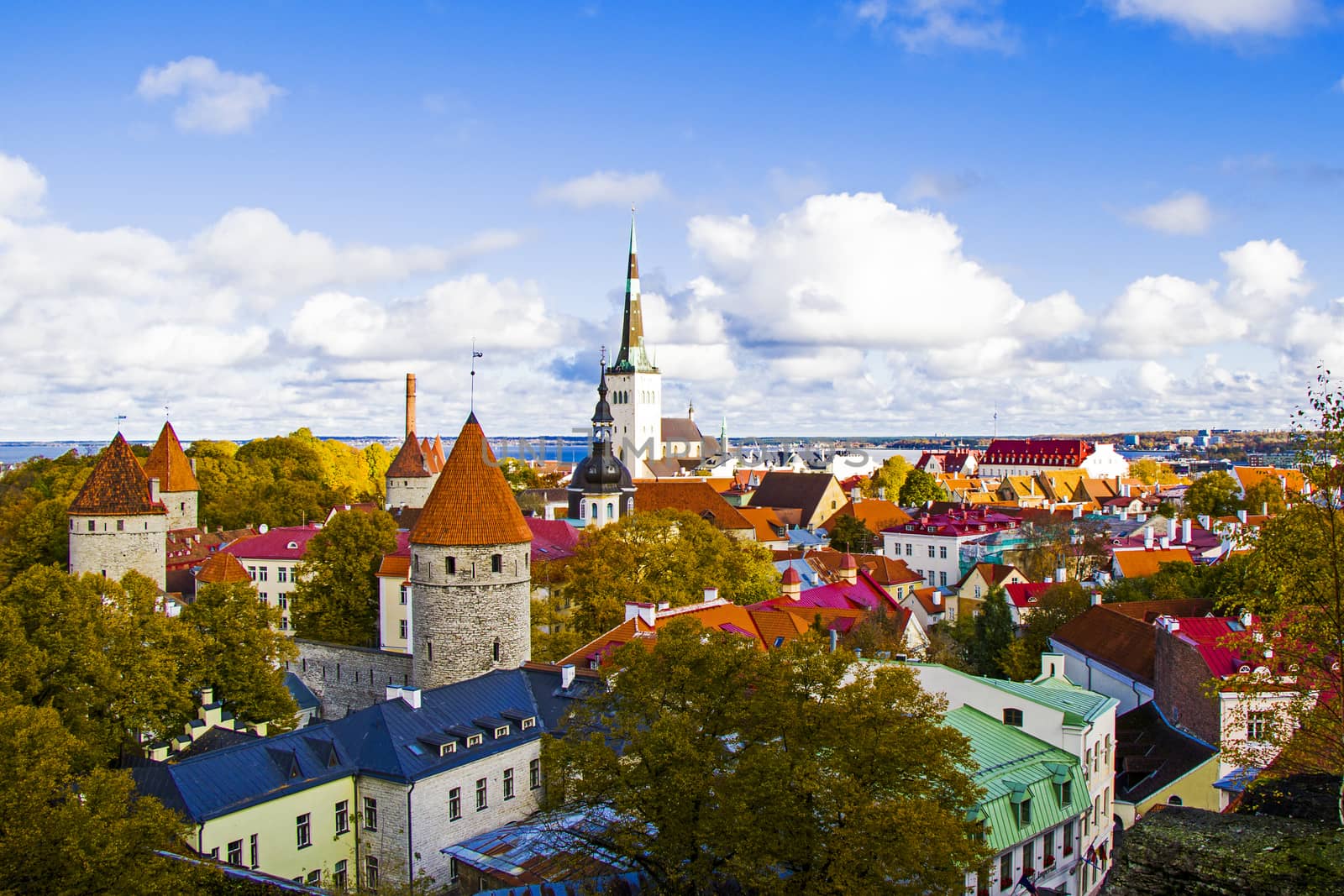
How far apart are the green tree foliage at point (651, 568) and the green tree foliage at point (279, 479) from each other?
119 ft

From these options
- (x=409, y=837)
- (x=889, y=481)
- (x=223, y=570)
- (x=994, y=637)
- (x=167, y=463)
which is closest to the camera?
(x=409, y=837)

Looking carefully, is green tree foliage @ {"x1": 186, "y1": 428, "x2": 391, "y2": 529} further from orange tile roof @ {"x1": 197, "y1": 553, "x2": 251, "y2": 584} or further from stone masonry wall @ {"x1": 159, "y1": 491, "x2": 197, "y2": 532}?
orange tile roof @ {"x1": 197, "y1": 553, "x2": 251, "y2": 584}

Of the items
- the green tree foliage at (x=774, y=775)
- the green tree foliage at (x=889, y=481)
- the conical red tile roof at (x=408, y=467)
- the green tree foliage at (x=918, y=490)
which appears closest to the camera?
the green tree foliage at (x=774, y=775)

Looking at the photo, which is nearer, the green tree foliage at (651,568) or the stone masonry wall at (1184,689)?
the stone masonry wall at (1184,689)

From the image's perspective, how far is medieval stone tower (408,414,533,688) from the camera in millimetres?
28734

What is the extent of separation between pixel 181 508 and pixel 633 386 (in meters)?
54.4

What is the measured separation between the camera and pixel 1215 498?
6969cm

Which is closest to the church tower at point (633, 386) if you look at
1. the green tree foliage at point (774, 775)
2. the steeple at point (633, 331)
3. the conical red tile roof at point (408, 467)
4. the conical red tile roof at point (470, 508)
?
the steeple at point (633, 331)

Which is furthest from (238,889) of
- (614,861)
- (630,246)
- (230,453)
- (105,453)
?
(630,246)

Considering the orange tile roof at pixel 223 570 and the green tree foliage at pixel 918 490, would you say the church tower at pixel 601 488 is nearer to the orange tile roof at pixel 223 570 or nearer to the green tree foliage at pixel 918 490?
the orange tile roof at pixel 223 570

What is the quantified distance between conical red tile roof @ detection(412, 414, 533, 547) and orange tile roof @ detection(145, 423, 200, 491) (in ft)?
115

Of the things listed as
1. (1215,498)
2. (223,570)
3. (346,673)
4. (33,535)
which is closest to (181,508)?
(33,535)

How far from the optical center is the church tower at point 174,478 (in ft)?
193

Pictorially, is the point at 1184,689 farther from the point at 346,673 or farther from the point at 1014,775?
the point at 346,673
